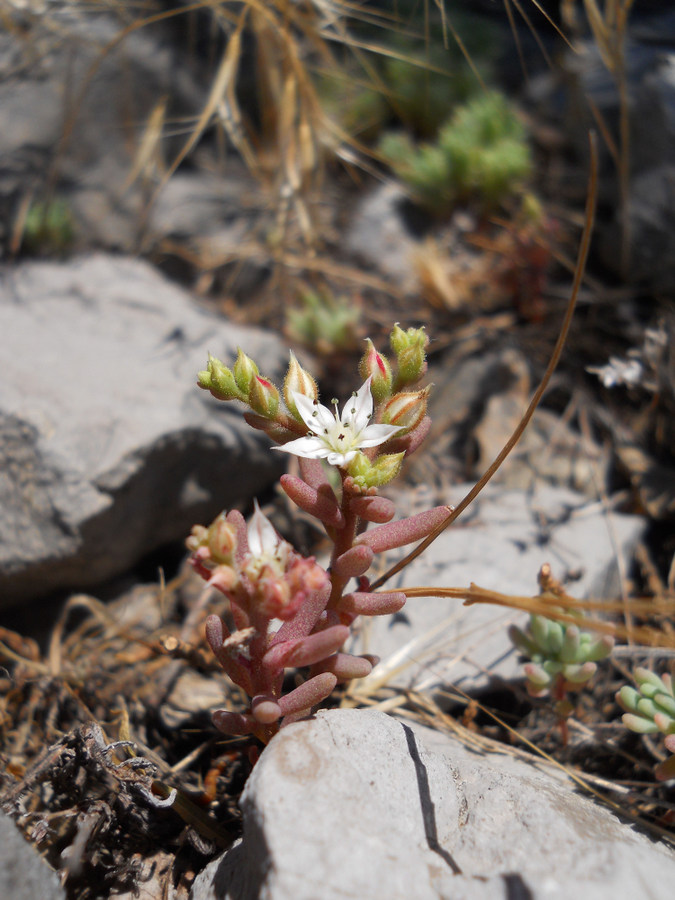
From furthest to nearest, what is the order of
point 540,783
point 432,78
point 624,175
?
1. point 432,78
2. point 624,175
3. point 540,783

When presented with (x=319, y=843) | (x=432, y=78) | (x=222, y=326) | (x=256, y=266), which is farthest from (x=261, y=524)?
(x=432, y=78)

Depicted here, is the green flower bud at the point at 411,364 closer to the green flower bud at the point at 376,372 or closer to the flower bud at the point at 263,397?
the green flower bud at the point at 376,372

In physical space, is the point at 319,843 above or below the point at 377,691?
above

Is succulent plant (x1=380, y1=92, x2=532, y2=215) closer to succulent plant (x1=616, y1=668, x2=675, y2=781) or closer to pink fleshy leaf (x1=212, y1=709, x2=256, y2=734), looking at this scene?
succulent plant (x1=616, y1=668, x2=675, y2=781)

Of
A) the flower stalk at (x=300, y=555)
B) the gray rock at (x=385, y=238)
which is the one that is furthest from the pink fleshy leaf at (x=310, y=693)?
the gray rock at (x=385, y=238)

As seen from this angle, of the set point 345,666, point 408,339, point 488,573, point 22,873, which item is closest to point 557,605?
point 345,666

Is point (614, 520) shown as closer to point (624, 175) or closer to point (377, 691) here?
point (377, 691)

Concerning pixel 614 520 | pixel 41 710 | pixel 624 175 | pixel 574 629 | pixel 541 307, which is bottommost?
pixel 41 710
